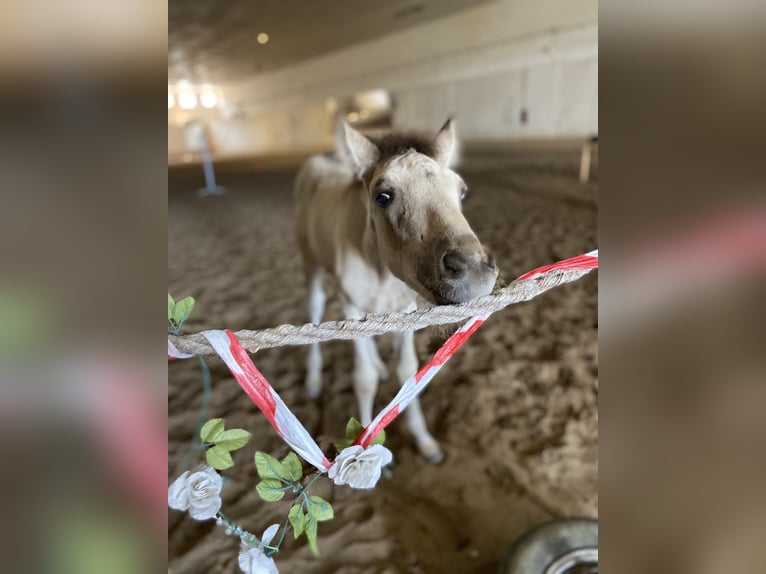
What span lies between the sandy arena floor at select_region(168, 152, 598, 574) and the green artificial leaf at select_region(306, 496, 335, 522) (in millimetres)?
55

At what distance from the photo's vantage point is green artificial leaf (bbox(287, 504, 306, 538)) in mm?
843

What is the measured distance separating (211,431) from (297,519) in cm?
25

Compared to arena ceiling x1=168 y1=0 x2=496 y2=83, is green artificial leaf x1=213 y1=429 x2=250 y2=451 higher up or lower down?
lower down

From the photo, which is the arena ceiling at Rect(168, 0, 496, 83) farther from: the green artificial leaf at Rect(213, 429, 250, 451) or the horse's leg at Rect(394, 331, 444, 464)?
the green artificial leaf at Rect(213, 429, 250, 451)

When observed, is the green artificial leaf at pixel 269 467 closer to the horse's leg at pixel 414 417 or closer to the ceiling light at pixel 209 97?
the horse's leg at pixel 414 417

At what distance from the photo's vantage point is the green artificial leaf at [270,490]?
85 cm

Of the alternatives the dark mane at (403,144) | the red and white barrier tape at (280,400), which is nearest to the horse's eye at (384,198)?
the dark mane at (403,144)

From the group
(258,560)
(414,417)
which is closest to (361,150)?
(258,560)

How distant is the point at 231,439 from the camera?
0.88 meters

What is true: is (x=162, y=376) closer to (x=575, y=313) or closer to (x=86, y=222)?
(x=86, y=222)

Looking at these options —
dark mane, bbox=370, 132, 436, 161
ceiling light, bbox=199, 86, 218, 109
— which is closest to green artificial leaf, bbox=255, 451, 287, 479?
dark mane, bbox=370, 132, 436, 161

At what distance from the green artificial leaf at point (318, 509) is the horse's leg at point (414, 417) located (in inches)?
46.9

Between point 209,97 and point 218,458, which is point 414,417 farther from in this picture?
point 209,97

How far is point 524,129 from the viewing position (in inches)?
409
